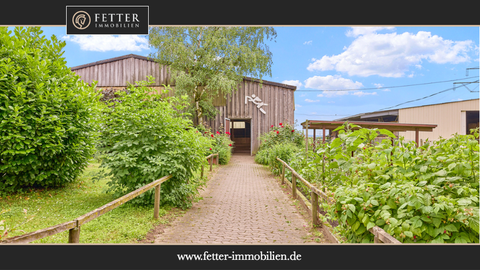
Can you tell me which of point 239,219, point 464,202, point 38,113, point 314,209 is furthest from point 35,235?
point 38,113

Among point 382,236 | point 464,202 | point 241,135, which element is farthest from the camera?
point 241,135

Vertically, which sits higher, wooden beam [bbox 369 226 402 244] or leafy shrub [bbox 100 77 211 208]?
leafy shrub [bbox 100 77 211 208]

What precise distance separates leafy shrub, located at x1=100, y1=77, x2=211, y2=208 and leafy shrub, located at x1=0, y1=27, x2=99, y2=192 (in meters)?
0.74

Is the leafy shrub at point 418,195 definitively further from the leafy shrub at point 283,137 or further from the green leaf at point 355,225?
the leafy shrub at point 283,137

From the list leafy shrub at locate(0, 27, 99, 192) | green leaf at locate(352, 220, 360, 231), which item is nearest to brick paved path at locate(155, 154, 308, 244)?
green leaf at locate(352, 220, 360, 231)

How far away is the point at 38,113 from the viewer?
16.9 feet

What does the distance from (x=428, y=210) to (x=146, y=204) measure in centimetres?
453

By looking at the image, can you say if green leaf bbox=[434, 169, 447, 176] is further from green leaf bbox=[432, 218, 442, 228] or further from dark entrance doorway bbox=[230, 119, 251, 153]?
dark entrance doorway bbox=[230, 119, 251, 153]

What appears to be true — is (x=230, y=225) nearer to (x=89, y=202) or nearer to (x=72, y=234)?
(x=72, y=234)
